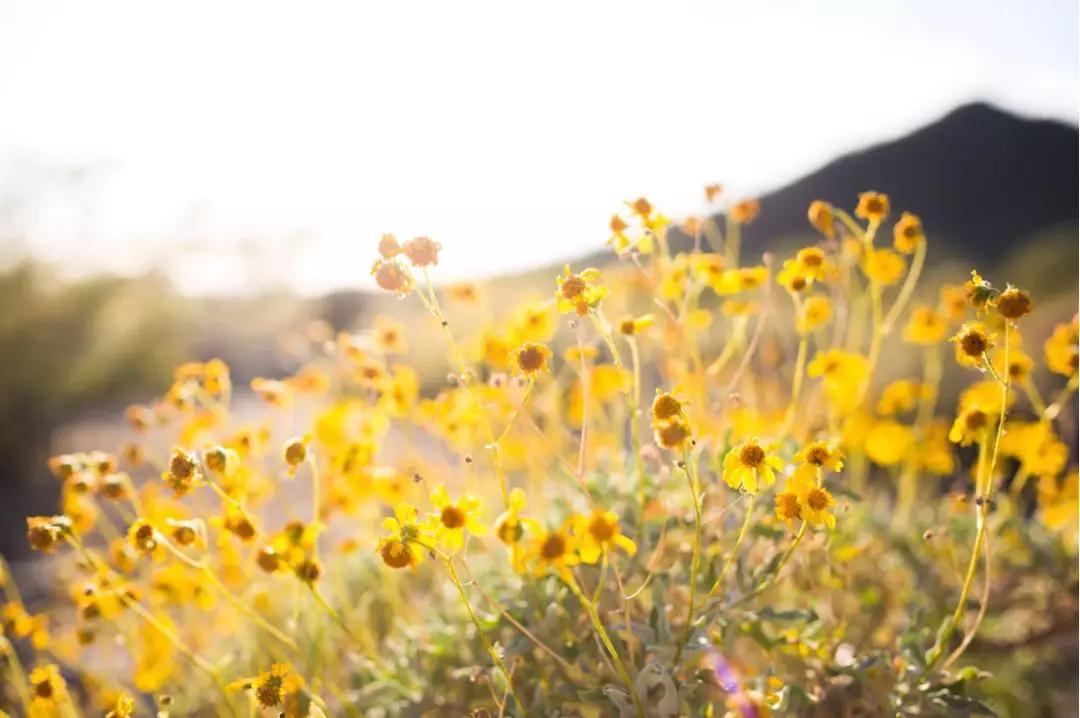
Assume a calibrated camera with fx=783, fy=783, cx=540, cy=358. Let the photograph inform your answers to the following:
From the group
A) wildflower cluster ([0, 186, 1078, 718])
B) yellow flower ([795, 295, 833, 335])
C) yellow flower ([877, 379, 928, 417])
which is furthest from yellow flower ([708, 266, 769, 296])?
yellow flower ([877, 379, 928, 417])

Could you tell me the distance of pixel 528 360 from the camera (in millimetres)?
1271

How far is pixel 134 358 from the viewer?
1016 cm

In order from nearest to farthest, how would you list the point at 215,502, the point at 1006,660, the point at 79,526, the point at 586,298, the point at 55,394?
the point at 586,298 → the point at 79,526 → the point at 1006,660 → the point at 215,502 → the point at 55,394

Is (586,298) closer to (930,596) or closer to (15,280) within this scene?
(930,596)

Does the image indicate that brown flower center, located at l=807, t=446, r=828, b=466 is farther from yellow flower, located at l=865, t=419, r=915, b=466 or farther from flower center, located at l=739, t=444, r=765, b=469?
yellow flower, located at l=865, t=419, r=915, b=466

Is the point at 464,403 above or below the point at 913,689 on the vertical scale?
above

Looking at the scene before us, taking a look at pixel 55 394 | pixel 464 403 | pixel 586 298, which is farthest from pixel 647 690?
pixel 55 394

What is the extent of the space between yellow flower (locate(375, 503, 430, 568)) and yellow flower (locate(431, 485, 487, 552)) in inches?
1.8

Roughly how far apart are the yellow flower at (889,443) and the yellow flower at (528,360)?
5.64 ft

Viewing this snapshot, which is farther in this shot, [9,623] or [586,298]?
[9,623]

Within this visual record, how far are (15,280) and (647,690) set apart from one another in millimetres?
9794

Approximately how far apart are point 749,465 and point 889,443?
Result: 1585mm

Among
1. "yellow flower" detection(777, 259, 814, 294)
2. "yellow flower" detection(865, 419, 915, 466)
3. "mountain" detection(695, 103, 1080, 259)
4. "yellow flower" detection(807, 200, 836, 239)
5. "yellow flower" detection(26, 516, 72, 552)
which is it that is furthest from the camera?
"mountain" detection(695, 103, 1080, 259)

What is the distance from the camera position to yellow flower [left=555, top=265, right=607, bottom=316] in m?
1.28
